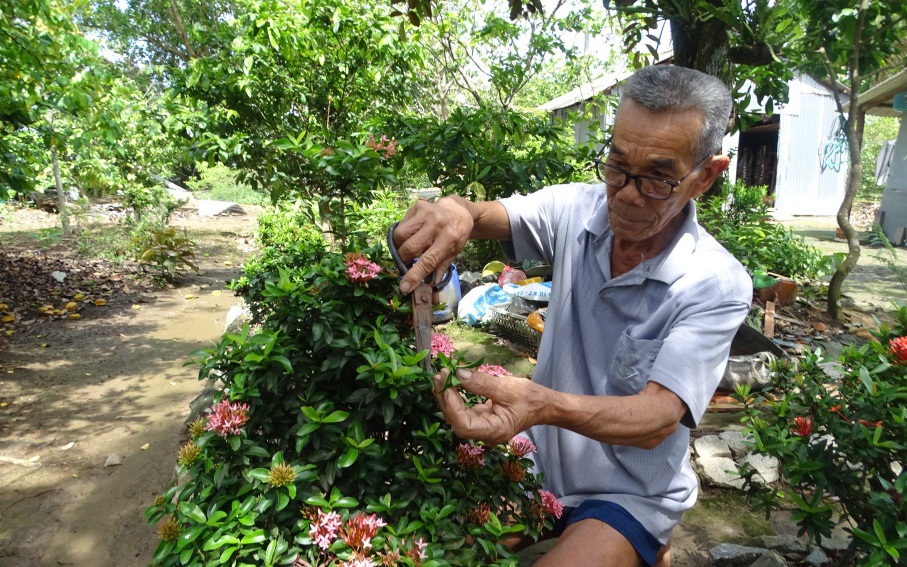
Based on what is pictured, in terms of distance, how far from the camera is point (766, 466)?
3439 mm

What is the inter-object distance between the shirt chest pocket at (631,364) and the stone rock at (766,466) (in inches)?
80.7

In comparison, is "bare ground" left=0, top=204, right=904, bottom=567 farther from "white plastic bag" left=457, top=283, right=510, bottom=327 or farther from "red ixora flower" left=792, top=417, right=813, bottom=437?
"white plastic bag" left=457, top=283, right=510, bottom=327

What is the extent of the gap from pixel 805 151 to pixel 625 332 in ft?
54.2

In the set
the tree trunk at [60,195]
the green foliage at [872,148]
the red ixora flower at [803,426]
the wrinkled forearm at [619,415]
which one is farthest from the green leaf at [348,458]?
the green foliage at [872,148]

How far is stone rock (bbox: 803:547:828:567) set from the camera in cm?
253

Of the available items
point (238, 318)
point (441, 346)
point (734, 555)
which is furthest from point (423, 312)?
point (238, 318)

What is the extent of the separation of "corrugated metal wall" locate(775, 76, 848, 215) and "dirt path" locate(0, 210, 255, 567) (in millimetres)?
14438

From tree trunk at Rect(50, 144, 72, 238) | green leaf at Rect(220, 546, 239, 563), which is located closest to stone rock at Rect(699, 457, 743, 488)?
green leaf at Rect(220, 546, 239, 563)

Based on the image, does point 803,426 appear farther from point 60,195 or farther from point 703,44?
point 60,195

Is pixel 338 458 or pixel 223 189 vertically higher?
pixel 223 189

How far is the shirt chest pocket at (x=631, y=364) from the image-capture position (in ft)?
5.77

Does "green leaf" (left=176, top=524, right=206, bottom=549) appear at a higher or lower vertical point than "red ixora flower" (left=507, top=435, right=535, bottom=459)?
lower

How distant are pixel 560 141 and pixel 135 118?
823 centimetres

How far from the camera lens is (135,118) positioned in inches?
386
